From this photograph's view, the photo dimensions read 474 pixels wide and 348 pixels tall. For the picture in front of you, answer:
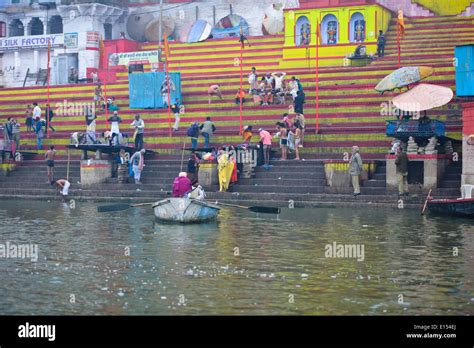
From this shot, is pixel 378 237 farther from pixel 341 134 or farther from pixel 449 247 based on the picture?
pixel 341 134

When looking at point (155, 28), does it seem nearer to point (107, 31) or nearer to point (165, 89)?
point (107, 31)

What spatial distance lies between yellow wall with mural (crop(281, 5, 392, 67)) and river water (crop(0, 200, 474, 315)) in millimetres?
18257

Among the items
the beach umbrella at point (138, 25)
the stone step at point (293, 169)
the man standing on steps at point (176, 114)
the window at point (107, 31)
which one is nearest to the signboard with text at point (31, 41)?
the window at point (107, 31)

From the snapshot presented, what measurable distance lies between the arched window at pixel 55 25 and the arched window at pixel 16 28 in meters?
2.30

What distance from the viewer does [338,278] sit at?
54.1ft

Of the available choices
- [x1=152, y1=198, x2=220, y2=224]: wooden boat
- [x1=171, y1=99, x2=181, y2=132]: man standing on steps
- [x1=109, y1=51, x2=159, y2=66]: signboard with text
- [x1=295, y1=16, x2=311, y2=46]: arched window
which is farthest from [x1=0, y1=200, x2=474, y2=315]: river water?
[x1=109, y1=51, x2=159, y2=66]: signboard with text

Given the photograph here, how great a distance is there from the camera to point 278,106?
122ft

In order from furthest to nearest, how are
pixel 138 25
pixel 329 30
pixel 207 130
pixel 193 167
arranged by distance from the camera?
pixel 138 25 < pixel 329 30 < pixel 207 130 < pixel 193 167

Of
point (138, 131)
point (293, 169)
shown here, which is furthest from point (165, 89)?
point (293, 169)

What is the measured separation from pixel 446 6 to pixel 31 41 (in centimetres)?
2220

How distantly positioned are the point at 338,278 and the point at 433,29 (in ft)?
99.6

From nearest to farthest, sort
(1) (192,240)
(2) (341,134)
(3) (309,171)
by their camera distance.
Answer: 1. (1) (192,240)
2. (3) (309,171)
3. (2) (341,134)
